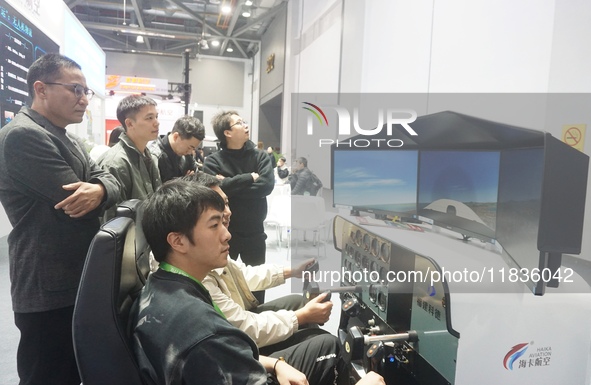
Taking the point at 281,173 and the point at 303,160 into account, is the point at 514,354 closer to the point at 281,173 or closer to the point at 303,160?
the point at 303,160

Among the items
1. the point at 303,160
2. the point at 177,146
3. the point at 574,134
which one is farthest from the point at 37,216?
the point at 303,160

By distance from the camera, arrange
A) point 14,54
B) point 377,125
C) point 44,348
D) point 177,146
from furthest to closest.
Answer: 1. point 14,54
2. point 177,146
3. point 377,125
4. point 44,348

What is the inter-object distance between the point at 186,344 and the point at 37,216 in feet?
2.94

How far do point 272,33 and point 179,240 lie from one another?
11048 mm

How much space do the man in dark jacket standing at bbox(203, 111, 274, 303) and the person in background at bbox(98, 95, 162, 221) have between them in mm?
482

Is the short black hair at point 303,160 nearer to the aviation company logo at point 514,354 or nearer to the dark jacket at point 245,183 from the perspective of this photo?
the dark jacket at point 245,183

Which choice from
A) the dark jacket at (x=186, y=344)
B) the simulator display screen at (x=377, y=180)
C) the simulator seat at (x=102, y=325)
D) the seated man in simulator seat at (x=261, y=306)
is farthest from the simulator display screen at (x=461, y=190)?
the simulator seat at (x=102, y=325)

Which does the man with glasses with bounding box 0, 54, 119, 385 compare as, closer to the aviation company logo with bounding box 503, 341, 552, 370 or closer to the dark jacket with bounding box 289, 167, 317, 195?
the aviation company logo with bounding box 503, 341, 552, 370

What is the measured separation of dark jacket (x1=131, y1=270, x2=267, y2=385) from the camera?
86cm

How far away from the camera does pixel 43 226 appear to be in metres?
1.40

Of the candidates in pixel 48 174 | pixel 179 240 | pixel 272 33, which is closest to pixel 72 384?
pixel 48 174

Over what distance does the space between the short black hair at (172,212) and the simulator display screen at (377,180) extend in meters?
1.19

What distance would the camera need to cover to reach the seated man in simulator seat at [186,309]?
87 centimetres

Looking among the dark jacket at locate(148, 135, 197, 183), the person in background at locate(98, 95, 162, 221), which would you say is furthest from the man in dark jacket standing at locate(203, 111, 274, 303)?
the person in background at locate(98, 95, 162, 221)
